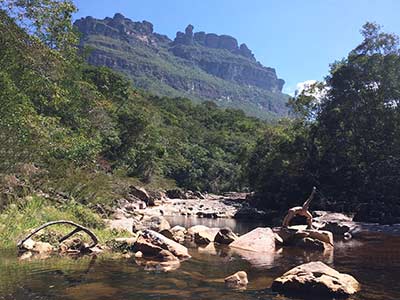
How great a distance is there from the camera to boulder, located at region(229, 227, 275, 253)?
1520 centimetres

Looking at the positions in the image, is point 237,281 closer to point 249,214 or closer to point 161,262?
point 161,262

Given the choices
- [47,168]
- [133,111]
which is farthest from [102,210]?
[133,111]

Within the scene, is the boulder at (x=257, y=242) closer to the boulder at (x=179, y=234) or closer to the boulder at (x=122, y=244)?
the boulder at (x=179, y=234)

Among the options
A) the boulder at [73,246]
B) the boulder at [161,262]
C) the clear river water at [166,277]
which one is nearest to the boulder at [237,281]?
the clear river water at [166,277]

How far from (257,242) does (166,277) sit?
648 centimetres

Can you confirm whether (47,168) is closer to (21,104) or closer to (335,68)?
(21,104)

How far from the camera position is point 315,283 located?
872cm

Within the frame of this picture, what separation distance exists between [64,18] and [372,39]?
22.5 meters

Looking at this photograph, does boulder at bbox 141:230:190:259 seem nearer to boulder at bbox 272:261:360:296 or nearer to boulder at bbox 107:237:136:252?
boulder at bbox 107:237:136:252

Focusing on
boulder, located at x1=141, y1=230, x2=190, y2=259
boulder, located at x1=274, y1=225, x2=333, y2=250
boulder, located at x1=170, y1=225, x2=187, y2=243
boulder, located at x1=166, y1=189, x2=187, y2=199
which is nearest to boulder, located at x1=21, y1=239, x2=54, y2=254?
boulder, located at x1=141, y1=230, x2=190, y2=259

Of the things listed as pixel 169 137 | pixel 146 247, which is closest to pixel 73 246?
pixel 146 247

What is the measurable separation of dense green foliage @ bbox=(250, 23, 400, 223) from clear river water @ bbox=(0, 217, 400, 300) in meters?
17.6

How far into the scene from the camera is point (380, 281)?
10.3 metres

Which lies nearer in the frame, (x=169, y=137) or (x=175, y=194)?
(x=175, y=194)
